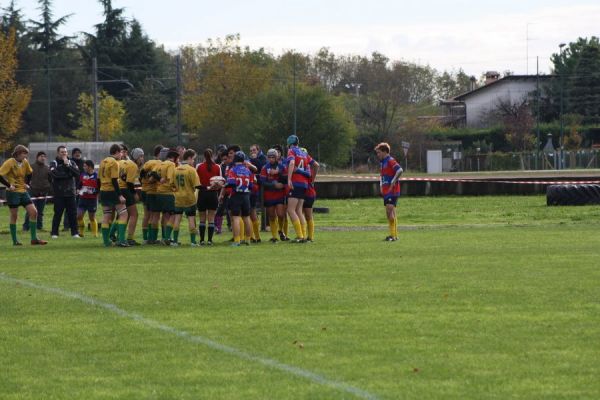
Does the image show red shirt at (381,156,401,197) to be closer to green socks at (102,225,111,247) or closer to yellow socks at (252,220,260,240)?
yellow socks at (252,220,260,240)

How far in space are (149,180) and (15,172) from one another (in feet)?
8.47

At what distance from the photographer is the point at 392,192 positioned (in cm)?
2419

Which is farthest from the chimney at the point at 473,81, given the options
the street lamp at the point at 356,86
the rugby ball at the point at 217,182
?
the rugby ball at the point at 217,182

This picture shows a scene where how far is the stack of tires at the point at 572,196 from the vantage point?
1554 inches

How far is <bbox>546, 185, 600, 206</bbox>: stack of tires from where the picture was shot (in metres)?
39.5

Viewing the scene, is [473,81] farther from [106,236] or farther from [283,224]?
[106,236]

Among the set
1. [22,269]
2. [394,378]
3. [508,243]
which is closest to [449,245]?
[508,243]

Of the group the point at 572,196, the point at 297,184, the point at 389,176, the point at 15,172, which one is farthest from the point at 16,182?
the point at 572,196

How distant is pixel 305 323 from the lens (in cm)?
1149

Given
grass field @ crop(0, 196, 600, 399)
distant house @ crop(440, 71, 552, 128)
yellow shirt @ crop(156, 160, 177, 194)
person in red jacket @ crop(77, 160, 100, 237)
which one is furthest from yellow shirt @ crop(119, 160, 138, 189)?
distant house @ crop(440, 71, 552, 128)

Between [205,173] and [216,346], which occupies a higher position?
[205,173]

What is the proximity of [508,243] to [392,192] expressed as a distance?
2.64 m

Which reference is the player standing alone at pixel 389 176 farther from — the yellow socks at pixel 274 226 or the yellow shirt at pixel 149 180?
the yellow shirt at pixel 149 180

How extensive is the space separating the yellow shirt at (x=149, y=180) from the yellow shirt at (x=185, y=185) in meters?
0.51
